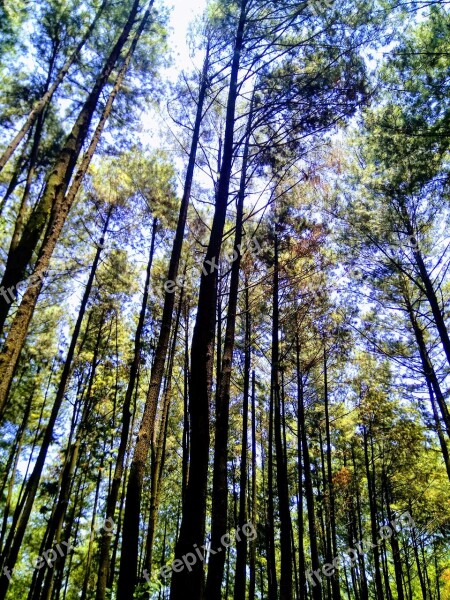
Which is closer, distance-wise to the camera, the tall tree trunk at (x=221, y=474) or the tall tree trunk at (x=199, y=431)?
the tall tree trunk at (x=199, y=431)

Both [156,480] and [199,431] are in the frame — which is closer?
[199,431]

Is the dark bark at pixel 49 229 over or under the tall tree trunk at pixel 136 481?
over

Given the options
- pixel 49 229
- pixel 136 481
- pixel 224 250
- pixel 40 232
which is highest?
pixel 224 250

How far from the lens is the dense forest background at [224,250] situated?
6.11m

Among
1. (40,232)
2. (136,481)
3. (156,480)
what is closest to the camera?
(136,481)

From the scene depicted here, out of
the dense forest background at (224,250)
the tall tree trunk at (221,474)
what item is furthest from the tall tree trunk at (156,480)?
the tall tree trunk at (221,474)

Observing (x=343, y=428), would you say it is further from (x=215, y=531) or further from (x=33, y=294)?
(x=33, y=294)

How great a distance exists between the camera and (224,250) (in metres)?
10.9

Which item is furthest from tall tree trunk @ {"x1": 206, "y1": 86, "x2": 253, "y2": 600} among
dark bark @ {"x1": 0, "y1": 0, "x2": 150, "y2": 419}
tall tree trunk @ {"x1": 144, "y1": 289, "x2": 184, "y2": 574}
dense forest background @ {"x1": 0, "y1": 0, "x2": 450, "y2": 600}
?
tall tree trunk @ {"x1": 144, "y1": 289, "x2": 184, "y2": 574}

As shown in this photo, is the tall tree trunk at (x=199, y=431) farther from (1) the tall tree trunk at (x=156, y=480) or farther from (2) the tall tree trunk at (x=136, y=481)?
(1) the tall tree trunk at (x=156, y=480)

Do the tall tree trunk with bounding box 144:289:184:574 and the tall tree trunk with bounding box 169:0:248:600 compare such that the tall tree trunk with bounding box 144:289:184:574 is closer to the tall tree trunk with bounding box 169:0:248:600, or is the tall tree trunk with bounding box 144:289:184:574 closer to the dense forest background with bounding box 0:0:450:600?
the dense forest background with bounding box 0:0:450:600

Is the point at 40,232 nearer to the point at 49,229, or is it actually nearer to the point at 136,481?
the point at 49,229

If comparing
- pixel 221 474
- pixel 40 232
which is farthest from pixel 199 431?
pixel 40 232

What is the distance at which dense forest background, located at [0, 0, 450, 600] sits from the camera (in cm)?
611
